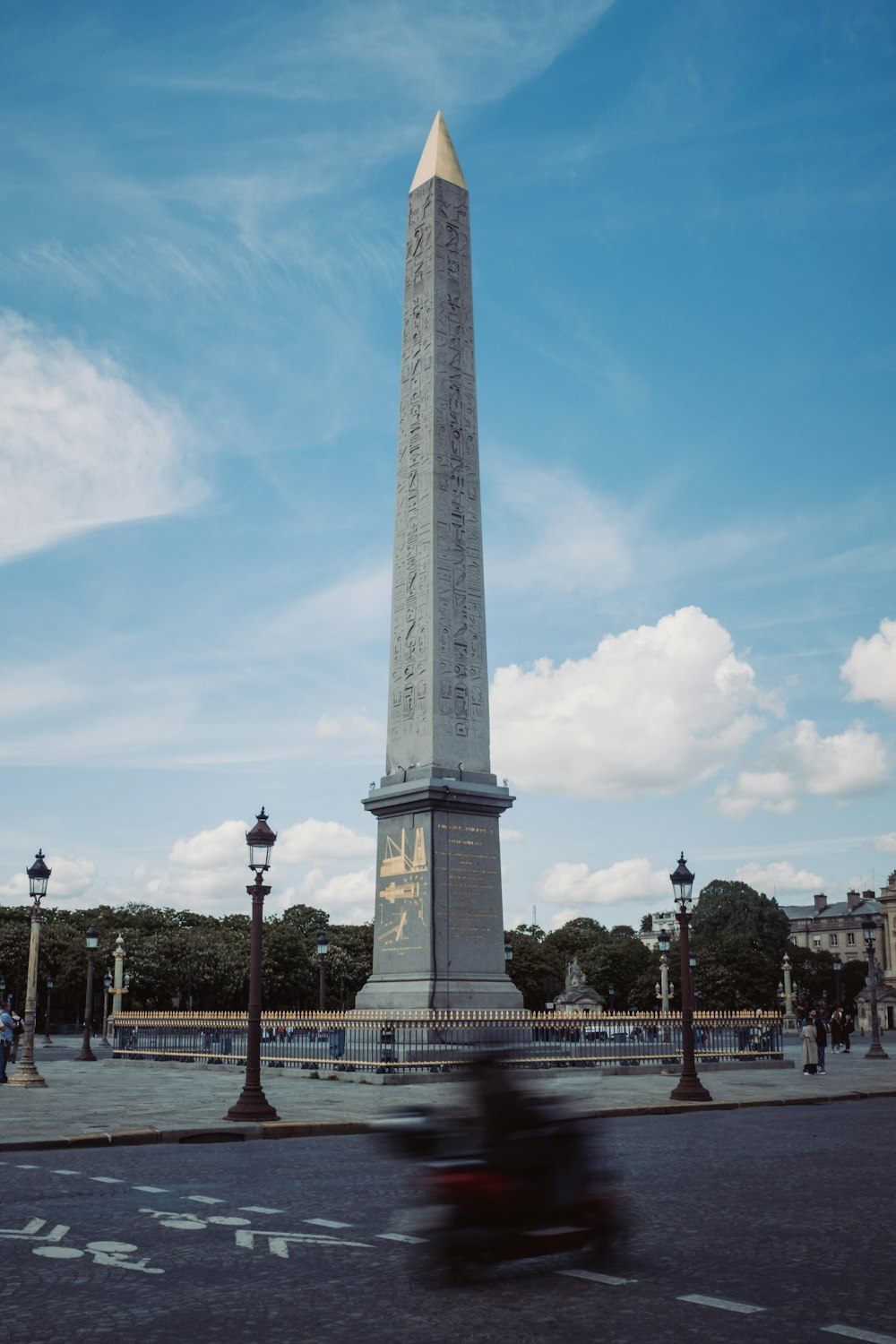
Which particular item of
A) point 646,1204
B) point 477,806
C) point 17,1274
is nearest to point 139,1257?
point 17,1274

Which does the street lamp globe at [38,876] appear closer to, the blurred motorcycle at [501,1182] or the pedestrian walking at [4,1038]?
the pedestrian walking at [4,1038]

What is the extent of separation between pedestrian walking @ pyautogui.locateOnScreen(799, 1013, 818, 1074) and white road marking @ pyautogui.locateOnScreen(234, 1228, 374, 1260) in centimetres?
2250

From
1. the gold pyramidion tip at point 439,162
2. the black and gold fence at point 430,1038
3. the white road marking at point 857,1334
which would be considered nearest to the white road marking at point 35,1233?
the white road marking at point 857,1334

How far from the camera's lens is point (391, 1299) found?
7.02 metres

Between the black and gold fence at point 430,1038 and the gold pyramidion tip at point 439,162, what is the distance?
21.6m

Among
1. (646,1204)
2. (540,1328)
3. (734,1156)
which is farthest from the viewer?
(734,1156)

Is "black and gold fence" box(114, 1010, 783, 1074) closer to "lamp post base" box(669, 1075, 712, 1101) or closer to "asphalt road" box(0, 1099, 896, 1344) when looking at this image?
"lamp post base" box(669, 1075, 712, 1101)

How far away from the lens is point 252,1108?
1786 cm

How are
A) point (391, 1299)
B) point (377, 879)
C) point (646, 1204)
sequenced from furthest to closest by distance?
point (377, 879), point (646, 1204), point (391, 1299)

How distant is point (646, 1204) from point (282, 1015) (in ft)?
76.4

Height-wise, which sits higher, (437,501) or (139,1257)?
(437,501)

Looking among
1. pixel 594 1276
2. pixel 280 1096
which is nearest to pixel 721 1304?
pixel 594 1276

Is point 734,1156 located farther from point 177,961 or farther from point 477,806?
point 177,961

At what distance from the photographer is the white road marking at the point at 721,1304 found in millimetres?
6645
